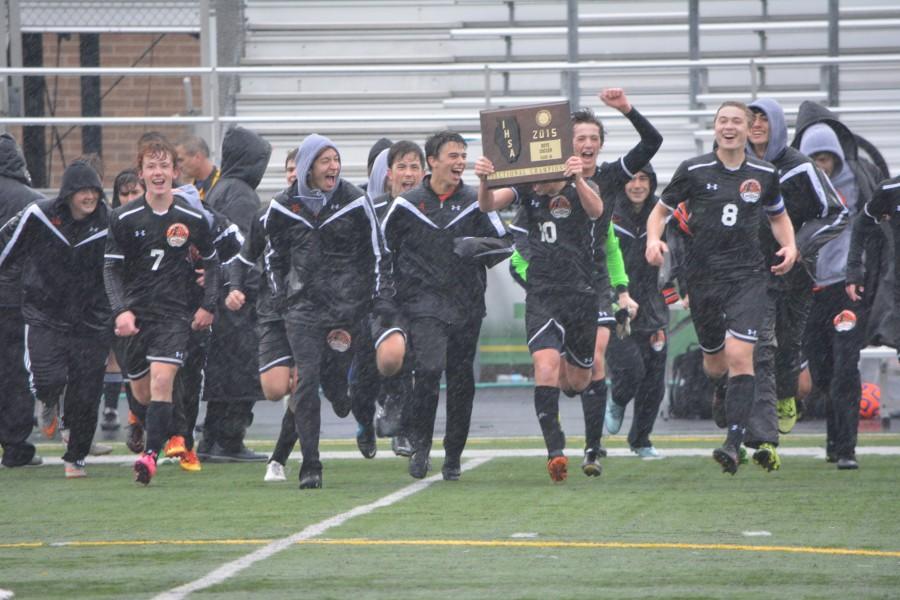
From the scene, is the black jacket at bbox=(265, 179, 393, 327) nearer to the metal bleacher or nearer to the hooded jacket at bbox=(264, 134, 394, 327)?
the hooded jacket at bbox=(264, 134, 394, 327)

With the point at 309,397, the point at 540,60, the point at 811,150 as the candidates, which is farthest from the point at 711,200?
the point at 540,60

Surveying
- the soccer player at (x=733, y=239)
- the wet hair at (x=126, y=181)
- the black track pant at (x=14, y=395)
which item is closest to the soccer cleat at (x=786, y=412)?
the soccer player at (x=733, y=239)

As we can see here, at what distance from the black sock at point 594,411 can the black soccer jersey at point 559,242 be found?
95 cm

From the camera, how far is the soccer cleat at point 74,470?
10.6 meters

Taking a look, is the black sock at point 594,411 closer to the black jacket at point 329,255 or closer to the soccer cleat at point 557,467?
the soccer cleat at point 557,467

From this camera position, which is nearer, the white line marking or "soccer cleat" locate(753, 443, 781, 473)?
the white line marking

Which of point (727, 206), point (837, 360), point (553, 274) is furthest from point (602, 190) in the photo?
point (837, 360)

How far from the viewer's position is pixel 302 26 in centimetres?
2111

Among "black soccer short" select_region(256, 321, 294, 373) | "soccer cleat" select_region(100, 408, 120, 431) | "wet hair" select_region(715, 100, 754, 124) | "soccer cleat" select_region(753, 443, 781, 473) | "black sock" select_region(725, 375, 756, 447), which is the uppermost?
"wet hair" select_region(715, 100, 754, 124)

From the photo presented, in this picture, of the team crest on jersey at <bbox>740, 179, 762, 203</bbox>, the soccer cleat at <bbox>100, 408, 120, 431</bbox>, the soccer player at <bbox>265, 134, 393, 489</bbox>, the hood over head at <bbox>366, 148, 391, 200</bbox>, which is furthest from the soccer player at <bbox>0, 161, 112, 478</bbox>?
the team crest on jersey at <bbox>740, 179, 762, 203</bbox>

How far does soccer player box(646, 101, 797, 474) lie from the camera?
949cm

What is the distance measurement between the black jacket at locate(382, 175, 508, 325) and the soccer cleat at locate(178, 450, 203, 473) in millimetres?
2000

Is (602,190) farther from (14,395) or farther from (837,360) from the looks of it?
(14,395)

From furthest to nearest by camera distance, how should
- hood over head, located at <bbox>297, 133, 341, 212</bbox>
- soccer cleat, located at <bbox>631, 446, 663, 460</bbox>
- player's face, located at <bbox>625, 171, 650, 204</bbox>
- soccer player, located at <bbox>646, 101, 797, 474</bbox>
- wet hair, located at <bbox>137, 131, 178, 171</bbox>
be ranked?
player's face, located at <bbox>625, 171, 650, 204</bbox>, soccer cleat, located at <bbox>631, 446, 663, 460</bbox>, wet hair, located at <bbox>137, 131, 178, 171</bbox>, hood over head, located at <bbox>297, 133, 341, 212</bbox>, soccer player, located at <bbox>646, 101, 797, 474</bbox>
